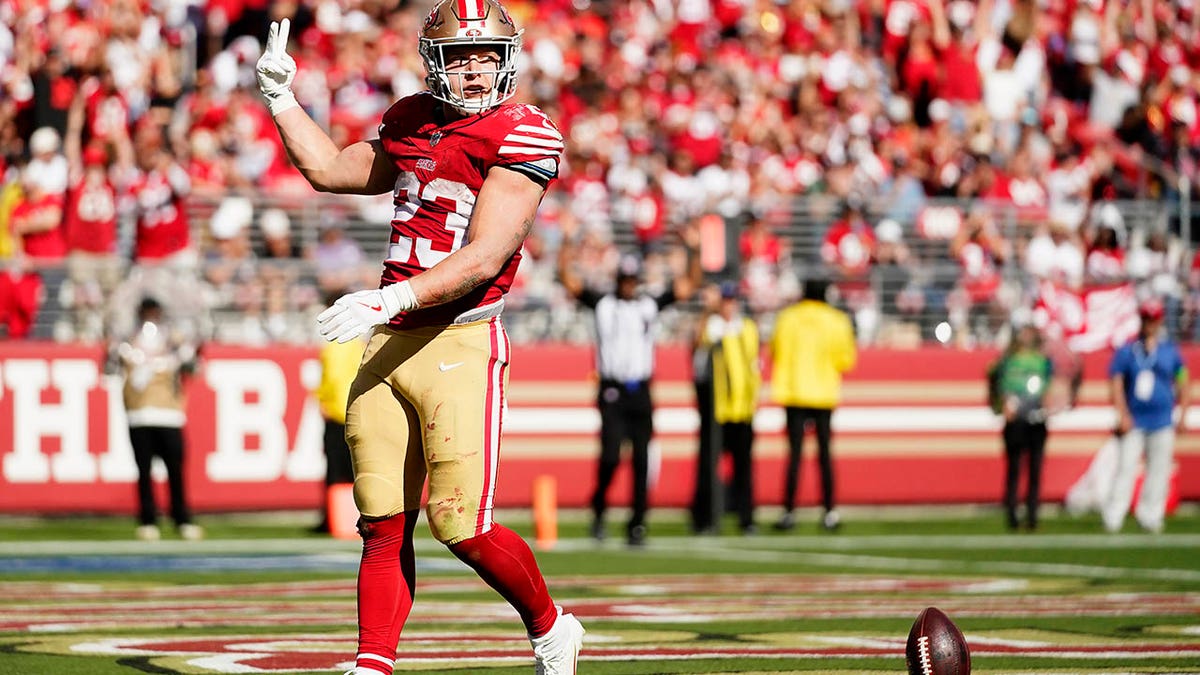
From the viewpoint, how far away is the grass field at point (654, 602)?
7.64 metres

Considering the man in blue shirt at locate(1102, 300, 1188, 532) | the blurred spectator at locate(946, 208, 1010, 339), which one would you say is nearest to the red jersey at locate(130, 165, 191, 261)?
the blurred spectator at locate(946, 208, 1010, 339)

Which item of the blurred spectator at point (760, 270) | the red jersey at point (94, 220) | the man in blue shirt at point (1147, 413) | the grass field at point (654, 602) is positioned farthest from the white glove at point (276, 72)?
the blurred spectator at point (760, 270)

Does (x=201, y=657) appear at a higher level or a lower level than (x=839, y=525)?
higher

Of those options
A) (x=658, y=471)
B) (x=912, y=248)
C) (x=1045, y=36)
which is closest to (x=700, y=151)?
(x=912, y=248)

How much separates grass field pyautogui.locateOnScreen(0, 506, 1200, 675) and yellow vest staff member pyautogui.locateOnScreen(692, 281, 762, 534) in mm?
453

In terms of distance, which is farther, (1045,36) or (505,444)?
(1045,36)

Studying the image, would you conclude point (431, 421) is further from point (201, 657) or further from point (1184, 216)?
point (1184, 216)

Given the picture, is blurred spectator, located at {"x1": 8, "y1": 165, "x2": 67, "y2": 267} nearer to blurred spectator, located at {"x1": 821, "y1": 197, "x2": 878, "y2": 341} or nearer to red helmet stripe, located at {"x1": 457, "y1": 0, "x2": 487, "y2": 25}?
blurred spectator, located at {"x1": 821, "y1": 197, "x2": 878, "y2": 341}

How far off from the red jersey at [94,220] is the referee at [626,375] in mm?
4367

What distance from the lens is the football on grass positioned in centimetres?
588

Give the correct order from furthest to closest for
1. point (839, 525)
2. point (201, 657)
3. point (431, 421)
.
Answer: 1. point (839, 525)
2. point (201, 657)
3. point (431, 421)

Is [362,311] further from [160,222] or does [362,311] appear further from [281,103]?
[160,222]

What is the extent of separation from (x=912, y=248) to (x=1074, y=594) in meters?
9.13

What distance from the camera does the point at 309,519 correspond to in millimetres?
17719
